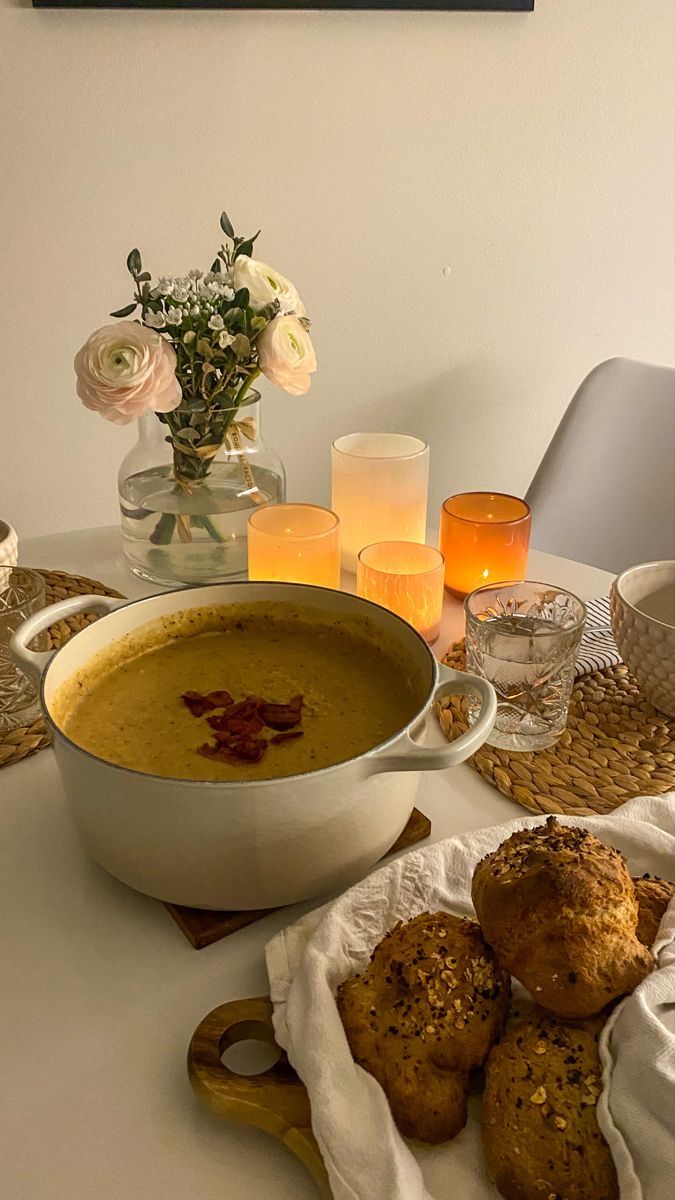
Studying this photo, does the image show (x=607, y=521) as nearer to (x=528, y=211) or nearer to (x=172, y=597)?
(x=528, y=211)

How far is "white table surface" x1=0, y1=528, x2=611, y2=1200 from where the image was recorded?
1.97ft

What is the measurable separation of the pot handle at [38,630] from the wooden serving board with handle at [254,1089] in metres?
0.31

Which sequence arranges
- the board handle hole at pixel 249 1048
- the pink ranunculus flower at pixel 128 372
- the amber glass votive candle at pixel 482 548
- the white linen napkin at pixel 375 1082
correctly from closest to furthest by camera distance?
1. the white linen napkin at pixel 375 1082
2. the board handle hole at pixel 249 1048
3. the pink ranunculus flower at pixel 128 372
4. the amber glass votive candle at pixel 482 548

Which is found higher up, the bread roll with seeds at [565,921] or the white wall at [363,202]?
the white wall at [363,202]

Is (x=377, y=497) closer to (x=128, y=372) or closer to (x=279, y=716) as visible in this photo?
(x=128, y=372)

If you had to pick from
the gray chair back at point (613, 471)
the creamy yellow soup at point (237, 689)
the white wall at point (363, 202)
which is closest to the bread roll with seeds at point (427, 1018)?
the creamy yellow soup at point (237, 689)

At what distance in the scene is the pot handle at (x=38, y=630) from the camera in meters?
0.84

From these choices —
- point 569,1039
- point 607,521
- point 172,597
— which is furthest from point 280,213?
point 569,1039

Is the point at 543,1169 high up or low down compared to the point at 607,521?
up

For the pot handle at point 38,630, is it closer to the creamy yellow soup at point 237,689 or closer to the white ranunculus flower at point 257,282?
the creamy yellow soup at point 237,689

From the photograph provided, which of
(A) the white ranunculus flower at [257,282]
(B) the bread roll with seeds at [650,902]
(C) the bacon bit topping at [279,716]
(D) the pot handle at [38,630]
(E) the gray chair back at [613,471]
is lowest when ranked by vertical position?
(E) the gray chair back at [613,471]

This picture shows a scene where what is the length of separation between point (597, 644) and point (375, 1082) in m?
0.65

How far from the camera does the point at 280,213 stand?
1.84 meters

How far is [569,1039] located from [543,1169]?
0.24 ft
